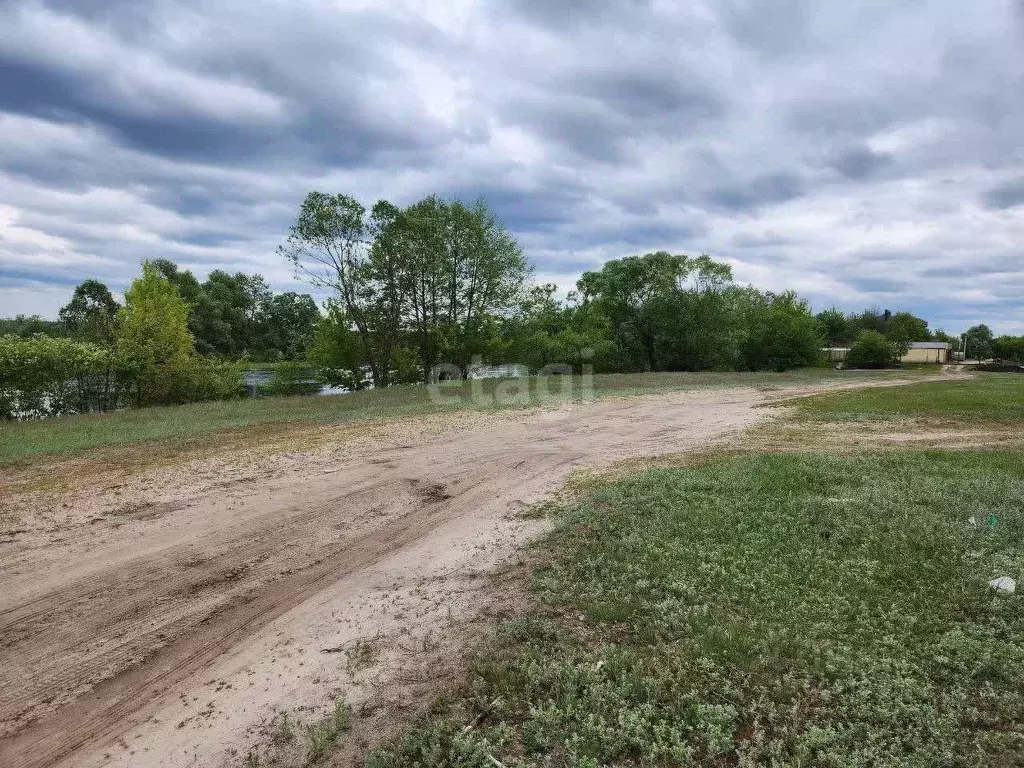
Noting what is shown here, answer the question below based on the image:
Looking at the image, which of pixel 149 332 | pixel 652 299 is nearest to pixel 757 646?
pixel 149 332

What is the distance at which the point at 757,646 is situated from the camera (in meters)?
3.24

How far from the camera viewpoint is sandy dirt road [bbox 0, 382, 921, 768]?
2.97m

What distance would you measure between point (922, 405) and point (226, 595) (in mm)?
16785

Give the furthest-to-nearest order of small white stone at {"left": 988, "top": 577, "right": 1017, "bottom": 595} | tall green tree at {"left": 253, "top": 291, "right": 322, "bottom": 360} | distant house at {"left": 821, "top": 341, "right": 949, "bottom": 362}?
distant house at {"left": 821, "top": 341, "right": 949, "bottom": 362} < tall green tree at {"left": 253, "top": 291, "right": 322, "bottom": 360} < small white stone at {"left": 988, "top": 577, "right": 1017, "bottom": 595}

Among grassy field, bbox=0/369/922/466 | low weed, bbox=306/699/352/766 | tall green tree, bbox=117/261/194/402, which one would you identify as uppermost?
tall green tree, bbox=117/261/194/402

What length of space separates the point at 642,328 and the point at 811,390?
64.8 ft

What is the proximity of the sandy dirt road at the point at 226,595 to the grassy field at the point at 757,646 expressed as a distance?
28.4 inches

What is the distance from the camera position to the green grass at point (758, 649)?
2594mm

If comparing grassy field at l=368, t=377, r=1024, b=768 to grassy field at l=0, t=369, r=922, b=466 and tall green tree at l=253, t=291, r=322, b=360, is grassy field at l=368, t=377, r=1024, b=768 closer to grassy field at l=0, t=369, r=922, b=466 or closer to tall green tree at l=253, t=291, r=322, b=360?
grassy field at l=0, t=369, r=922, b=466

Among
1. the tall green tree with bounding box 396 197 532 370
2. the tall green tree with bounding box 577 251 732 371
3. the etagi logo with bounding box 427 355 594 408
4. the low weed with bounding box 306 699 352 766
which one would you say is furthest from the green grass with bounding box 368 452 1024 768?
the tall green tree with bounding box 577 251 732 371

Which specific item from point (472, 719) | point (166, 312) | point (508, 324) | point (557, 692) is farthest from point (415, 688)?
point (508, 324)

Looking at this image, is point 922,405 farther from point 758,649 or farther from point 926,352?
point 926,352

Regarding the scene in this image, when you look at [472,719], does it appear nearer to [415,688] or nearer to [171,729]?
[415,688]

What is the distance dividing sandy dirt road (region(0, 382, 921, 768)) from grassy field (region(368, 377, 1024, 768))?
72cm
